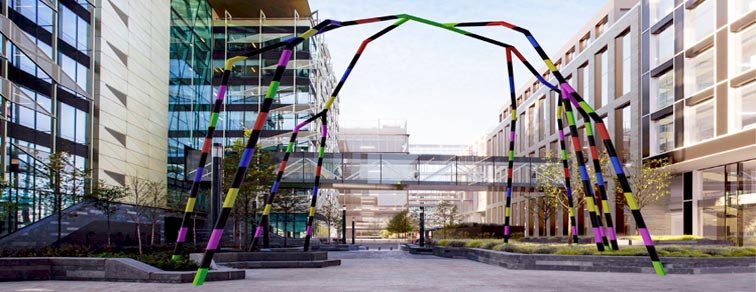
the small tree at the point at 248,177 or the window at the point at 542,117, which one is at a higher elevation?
the window at the point at 542,117

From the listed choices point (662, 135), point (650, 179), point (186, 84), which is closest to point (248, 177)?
point (650, 179)

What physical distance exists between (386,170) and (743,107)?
75.2 ft

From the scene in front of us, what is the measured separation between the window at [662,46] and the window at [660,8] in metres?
0.94

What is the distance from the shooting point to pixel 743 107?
122 feet

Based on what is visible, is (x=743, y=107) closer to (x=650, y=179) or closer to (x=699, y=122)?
(x=699, y=122)

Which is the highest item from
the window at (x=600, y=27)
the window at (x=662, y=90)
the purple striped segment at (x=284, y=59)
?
the window at (x=600, y=27)

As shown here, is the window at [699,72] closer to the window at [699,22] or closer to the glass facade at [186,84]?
the window at [699,22]

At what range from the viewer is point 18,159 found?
34.5 metres

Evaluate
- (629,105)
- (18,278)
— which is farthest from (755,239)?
(18,278)

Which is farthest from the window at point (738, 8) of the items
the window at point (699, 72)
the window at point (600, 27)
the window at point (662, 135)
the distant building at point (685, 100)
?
the window at point (600, 27)

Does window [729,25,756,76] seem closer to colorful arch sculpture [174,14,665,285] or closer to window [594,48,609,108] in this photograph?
window [594,48,609,108]

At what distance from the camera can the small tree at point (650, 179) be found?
4125 centimetres

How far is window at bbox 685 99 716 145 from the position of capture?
40188 mm

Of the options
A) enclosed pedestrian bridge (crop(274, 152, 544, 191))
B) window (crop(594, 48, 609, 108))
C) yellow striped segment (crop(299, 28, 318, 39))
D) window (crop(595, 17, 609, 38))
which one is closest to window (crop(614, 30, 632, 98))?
window (crop(594, 48, 609, 108))
